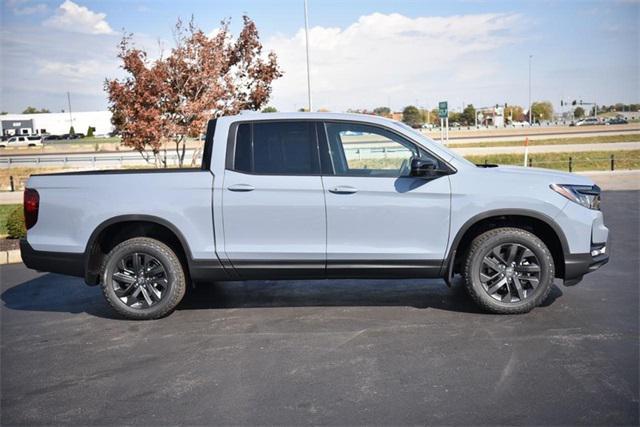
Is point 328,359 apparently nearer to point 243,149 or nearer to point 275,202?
point 275,202

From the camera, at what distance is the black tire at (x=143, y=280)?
5.83 meters

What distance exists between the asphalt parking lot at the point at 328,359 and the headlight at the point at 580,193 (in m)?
1.05

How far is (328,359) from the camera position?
4.70 m

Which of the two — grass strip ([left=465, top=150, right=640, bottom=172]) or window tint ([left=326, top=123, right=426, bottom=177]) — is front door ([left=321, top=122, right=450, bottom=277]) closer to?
window tint ([left=326, top=123, right=426, bottom=177])

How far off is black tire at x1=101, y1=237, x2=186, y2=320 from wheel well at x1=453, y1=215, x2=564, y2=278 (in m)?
2.76

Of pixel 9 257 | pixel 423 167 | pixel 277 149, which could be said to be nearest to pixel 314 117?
pixel 277 149

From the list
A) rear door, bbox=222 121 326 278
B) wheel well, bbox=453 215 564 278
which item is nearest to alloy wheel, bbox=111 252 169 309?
rear door, bbox=222 121 326 278

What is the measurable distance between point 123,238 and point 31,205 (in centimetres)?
93

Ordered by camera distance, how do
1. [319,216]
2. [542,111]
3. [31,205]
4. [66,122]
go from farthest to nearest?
[542,111] → [66,122] → [31,205] → [319,216]

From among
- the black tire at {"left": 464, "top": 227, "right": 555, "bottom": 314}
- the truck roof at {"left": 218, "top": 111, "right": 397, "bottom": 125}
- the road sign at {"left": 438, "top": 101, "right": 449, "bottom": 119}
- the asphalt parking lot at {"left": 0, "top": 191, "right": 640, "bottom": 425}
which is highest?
the road sign at {"left": 438, "top": 101, "right": 449, "bottom": 119}

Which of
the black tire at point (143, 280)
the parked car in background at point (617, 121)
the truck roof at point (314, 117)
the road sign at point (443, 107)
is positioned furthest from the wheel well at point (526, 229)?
the parked car in background at point (617, 121)

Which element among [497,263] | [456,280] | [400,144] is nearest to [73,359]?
[400,144]

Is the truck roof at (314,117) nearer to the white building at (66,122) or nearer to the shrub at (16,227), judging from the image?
the shrub at (16,227)

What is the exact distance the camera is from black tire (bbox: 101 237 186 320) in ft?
19.1
